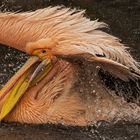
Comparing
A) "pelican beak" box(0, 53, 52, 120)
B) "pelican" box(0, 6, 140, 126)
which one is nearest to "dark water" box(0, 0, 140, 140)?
→ "pelican" box(0, 6, 140, 126)

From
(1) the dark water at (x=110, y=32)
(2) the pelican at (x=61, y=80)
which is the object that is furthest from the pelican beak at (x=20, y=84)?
(1) the dark water at (x=110, y=32)

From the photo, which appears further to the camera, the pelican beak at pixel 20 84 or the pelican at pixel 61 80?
the pelican beak at pixel 20 84

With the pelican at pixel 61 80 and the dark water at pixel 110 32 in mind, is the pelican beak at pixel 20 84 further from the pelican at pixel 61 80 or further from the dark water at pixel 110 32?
the dark water at pixel 110 32

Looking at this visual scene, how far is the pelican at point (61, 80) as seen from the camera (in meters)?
5.40

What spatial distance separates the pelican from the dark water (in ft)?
0.28

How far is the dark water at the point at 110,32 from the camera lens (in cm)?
542

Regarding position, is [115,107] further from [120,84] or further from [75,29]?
[75,29]

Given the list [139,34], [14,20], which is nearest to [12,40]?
[14,20]

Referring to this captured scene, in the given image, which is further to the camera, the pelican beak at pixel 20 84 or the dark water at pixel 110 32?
the pelican beak at pixel 20 84

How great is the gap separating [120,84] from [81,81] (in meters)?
0.37

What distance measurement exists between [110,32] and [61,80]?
3.25 m

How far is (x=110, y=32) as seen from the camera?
8.69 metres

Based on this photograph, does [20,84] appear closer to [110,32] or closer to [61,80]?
[61,80]

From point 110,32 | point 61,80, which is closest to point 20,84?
point 61,80
